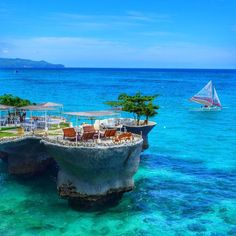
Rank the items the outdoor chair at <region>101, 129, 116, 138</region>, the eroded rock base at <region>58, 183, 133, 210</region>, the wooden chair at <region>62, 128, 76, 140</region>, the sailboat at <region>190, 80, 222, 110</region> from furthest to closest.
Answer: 1. the sailboat at <region>190, 80, 222, 110</region>
2. the outdoor chair at <region>101, 129, 116, 138</region>
3. the wooden chair at <region>62, 128, 76, 140</region>
4. the eroded rock base at <region>58, 183, 133, 210</region>

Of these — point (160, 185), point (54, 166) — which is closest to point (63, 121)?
point (54, 166)

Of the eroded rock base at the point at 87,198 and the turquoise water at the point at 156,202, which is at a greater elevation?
the eroded rock base at the point at 87,198

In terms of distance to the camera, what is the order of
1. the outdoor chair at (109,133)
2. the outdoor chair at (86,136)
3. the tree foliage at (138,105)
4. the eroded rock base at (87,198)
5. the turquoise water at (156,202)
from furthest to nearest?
1. the tree foliage at (138,105)
2. the outdoor chair at (109,133)
3. the outdoor chair at (86,136)
4. the eroded rock base at (87,198)
5. the turquoise water at (156,202)

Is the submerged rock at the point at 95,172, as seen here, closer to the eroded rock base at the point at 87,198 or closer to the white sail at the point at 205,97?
the eroded rock base at the point at 87,198

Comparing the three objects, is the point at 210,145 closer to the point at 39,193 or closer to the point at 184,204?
the point at 184,204

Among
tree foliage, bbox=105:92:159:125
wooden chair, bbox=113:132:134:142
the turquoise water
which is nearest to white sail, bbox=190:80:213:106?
the turquoise water

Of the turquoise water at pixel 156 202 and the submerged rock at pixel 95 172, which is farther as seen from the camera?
the submerged rock at pixel 95 172

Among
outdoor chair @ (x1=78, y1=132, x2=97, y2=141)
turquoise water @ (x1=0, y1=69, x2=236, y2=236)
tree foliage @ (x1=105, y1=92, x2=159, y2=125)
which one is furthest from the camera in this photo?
tree foliage @ (x1=105, y1=92, x2=159, y2=125)

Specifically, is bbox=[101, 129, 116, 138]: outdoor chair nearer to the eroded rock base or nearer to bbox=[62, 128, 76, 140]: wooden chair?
bbox=[62, 128, 76, 140]: wooden chair

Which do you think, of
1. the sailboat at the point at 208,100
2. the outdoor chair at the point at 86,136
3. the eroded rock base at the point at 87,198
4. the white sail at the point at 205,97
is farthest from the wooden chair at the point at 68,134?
the white sail at the point at 205,97

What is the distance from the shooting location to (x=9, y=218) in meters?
30.1

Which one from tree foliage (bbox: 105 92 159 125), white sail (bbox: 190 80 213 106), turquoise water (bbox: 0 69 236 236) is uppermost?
tree foliage (bbox: 105 92 159 125)

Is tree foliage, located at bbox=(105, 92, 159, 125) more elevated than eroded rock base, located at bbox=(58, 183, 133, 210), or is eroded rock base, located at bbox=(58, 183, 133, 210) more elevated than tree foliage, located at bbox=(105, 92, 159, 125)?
tree foliage, located at bbox=(105, 92, 159, 125)

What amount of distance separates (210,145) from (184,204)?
24.0 m
